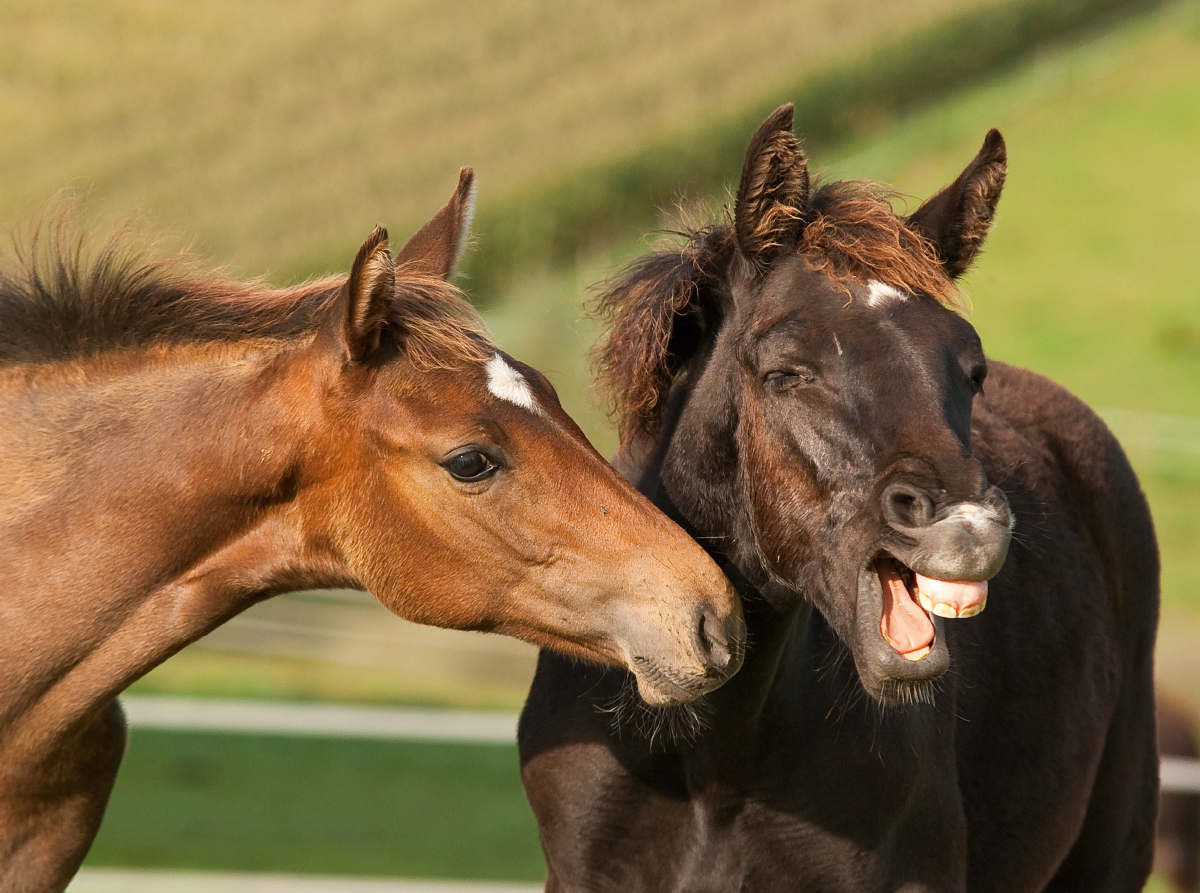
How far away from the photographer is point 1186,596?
1552 cm

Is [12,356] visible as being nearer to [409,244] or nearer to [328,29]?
[409,244]

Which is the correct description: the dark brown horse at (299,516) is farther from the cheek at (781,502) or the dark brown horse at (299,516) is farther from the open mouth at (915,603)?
the open mouth at (915,603)

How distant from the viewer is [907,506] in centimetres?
274

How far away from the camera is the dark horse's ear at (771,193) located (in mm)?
3076

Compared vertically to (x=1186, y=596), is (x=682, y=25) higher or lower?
higher

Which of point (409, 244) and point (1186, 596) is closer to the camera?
point (409, 244)

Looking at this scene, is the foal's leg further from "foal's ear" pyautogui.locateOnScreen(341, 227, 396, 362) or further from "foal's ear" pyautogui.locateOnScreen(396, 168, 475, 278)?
"foal's ear" pyautogui.locateOnScreen(396, 168, 475, 278)

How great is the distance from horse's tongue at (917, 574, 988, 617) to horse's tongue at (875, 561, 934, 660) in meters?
0.09

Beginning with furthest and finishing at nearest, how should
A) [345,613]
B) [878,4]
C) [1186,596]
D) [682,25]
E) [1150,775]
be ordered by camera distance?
[682,25] → [878,4] → [1186,596] → [345,613] → [1150,775]

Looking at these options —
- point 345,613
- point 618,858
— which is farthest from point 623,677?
point 345,613

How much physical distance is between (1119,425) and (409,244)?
16.7 m

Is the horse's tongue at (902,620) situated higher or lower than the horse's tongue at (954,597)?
lower

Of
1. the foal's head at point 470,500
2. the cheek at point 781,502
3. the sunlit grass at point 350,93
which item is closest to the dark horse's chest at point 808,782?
the cheek at point 781,502

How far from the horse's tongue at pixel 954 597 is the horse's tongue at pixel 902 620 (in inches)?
3.5
